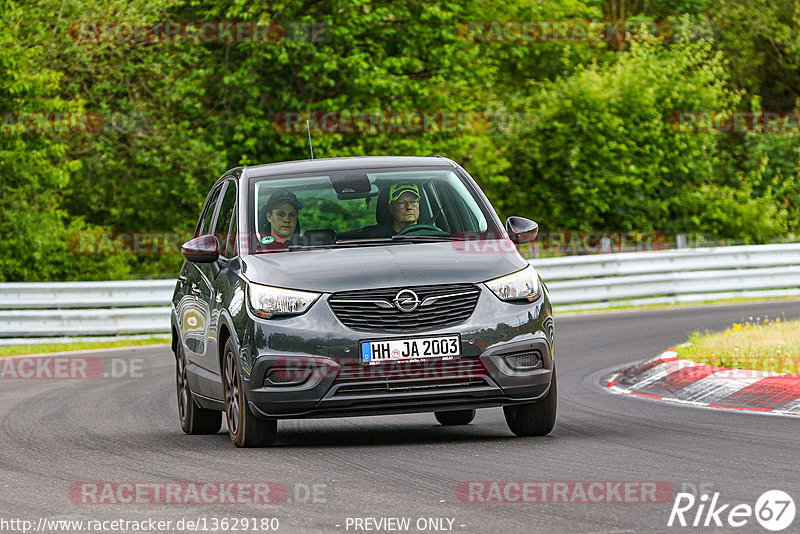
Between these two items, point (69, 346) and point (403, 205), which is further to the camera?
point (69, 346)

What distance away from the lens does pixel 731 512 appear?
613 cm

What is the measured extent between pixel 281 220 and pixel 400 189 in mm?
844

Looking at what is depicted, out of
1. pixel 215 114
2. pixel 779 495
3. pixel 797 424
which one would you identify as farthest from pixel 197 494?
pixel 215 114

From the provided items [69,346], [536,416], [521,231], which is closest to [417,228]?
[521,231]

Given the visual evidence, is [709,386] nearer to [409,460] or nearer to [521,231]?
[521,231]

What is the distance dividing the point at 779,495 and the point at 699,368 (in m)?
5.67

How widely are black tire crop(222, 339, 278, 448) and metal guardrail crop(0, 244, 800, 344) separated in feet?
41.5

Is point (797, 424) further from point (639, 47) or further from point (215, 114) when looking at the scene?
point (639, 47)

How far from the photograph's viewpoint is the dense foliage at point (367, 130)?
3117 cm

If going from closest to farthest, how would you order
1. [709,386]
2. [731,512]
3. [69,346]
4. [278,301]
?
[731,512]
[278,301]
[709,386]
[69,346]

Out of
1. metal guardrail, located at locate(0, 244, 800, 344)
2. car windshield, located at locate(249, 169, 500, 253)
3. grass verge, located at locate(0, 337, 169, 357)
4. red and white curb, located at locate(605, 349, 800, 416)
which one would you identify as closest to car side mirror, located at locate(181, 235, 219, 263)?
car windshield, located at locate(249, 169, 500, 253)

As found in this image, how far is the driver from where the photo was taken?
381 inches

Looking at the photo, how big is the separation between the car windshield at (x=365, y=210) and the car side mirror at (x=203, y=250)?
36 centimetres

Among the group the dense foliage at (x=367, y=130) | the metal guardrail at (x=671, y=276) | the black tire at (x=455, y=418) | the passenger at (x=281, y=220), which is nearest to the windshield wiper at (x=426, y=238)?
the passenger at (x=281, y=220)
